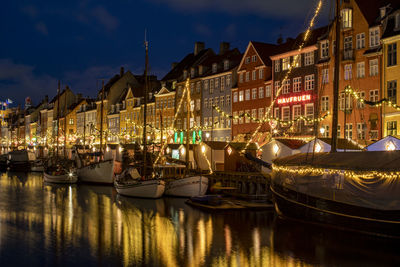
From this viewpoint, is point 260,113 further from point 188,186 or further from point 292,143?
point 188,186

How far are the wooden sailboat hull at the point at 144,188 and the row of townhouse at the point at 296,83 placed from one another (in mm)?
7741

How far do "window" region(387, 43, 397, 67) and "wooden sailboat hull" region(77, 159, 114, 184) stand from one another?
27586 millimetres

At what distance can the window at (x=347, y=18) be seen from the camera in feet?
141

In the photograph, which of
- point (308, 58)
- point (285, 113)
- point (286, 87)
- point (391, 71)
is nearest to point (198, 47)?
point (286, 87)

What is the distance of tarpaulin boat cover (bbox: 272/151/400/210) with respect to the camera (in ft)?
63.5

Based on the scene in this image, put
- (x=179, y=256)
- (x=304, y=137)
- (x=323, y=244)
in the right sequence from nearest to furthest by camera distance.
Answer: (x=179, y=256), (x=323, y=244), (x=304, y=137)

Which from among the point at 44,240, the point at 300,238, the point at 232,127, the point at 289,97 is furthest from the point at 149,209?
the point at 232,127

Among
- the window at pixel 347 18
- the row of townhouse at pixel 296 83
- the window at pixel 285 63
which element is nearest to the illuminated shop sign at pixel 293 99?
the row of townhouse at pixel 296 83

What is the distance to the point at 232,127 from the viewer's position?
2330 inches

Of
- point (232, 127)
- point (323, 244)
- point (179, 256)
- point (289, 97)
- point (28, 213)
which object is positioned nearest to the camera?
point (179, 256)

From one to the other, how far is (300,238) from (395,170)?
507 cm

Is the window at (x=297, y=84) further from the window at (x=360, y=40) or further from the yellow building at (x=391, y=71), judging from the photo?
the yellow building at (x=391, y=71)

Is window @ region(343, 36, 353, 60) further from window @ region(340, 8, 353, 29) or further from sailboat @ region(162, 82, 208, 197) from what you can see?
sailboat @ region(162, 82, 208, 197)

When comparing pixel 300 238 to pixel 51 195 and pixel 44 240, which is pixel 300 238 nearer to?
pixel 44 240
